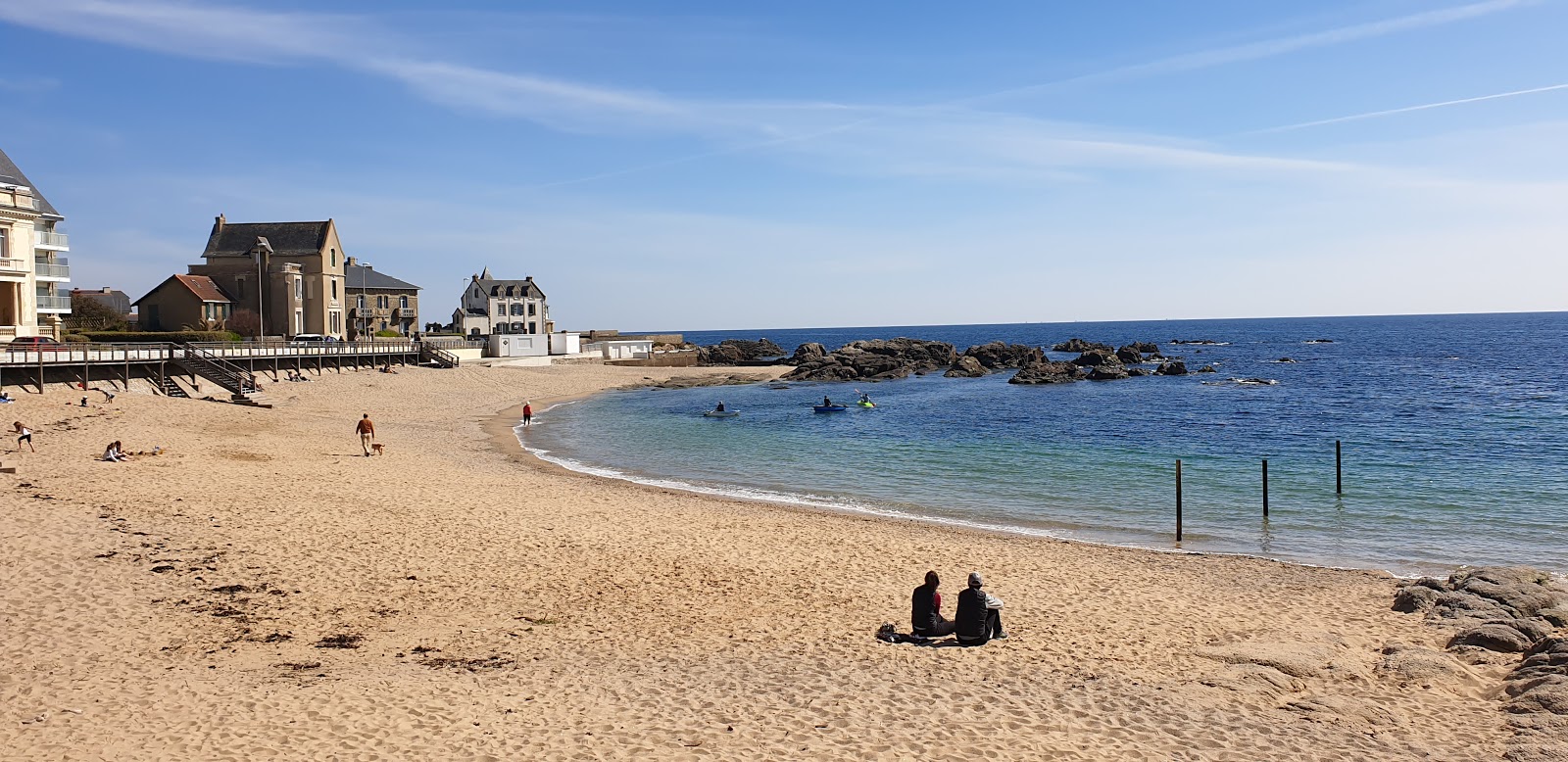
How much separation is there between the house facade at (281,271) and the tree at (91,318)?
653cm

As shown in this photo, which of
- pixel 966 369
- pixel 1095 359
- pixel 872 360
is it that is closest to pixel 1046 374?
pixel 966 369

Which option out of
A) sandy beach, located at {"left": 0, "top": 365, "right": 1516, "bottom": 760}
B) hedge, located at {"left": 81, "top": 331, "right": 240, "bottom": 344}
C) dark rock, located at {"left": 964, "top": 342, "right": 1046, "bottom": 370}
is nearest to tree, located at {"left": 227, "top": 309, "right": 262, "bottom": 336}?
hedge, located at {"left": 81, "top": 331, "right": 240, "bottom": 344}

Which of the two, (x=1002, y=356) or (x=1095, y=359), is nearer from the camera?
(x=1095, y=359)

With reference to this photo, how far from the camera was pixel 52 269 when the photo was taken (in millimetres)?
51938

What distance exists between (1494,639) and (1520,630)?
1.92 ft

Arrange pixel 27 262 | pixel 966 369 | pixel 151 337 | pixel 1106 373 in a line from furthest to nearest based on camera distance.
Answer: pixel 966 369 → pixel 1106 373 → pixel 151 337 → pixel 27 262

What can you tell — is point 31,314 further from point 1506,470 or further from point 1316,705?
point 1506,470

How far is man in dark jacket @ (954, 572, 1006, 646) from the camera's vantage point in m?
13.2

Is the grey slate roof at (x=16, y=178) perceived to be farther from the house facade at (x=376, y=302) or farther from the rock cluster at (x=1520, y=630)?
the rock cluster at (x=1520, y=630)

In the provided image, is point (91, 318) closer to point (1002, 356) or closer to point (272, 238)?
point (272, 238)

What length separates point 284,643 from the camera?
491 inches

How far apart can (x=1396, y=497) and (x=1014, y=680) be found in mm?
19843

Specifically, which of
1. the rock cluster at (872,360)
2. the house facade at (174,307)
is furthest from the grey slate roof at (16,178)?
the rock cluster at (872,360)

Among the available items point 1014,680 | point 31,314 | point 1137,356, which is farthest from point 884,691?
point 1137,356
